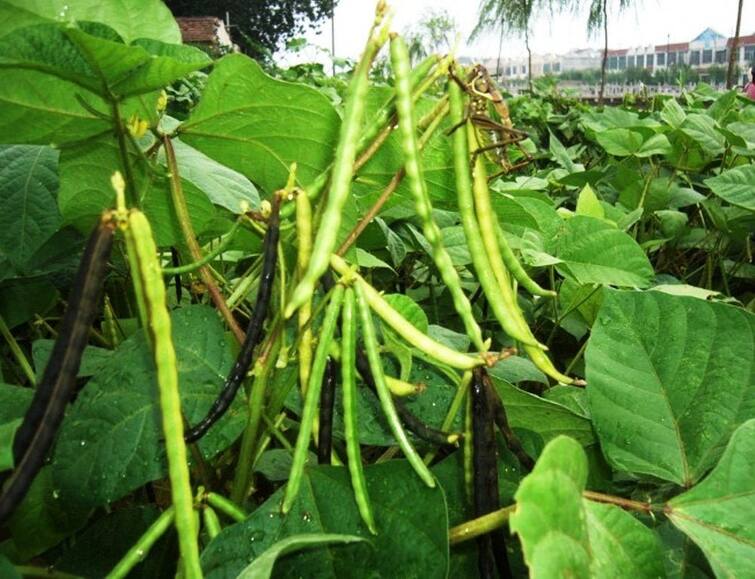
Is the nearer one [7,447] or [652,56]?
[7,447]

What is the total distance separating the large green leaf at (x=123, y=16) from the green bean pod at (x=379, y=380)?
28cm

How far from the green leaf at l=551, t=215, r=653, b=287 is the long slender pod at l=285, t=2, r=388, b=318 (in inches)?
17.7

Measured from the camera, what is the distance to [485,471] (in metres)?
0.40

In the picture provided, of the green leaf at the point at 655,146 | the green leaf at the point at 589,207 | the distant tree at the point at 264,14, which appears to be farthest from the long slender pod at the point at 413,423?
the distant tree at the point at 264,14

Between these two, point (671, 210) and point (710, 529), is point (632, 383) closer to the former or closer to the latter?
point (710, 529)

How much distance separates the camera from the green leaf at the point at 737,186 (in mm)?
1031

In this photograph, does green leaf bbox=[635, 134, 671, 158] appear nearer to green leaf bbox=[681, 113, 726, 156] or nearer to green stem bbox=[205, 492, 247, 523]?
green leaf bbox=[681, 113, 726, 156]

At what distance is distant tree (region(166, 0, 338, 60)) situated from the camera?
22.5m

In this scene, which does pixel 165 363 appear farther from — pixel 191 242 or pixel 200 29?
pixel 200 29

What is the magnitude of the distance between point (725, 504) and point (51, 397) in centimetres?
35

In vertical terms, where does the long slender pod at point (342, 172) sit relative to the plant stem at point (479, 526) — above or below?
above

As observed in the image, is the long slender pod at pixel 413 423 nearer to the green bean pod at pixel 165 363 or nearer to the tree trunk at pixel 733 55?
the green bean pod at pixel 165 363

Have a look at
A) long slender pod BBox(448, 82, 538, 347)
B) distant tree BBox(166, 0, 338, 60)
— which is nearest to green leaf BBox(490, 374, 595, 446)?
long slender pod BBox(448, 82, 538, 347)

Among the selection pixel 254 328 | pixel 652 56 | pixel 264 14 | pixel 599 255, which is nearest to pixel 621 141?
pixel 599 255
